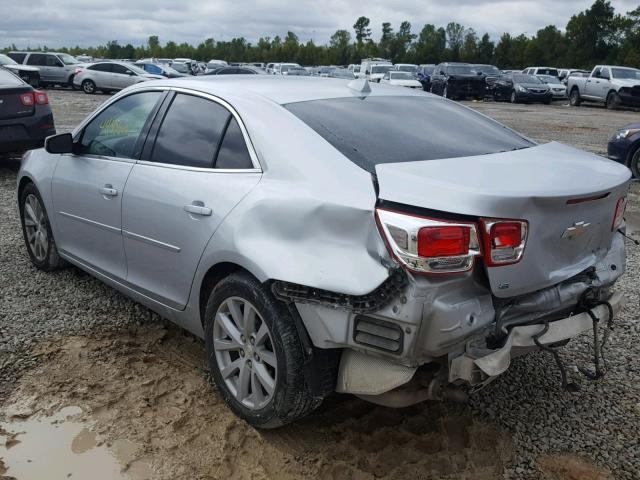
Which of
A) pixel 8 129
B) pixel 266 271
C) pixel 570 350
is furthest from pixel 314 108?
pixel 8 129

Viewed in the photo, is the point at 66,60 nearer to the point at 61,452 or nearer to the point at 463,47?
the point at 61,452

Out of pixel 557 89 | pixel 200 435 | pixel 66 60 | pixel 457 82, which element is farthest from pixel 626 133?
pixel 66 60

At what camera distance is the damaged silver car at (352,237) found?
246 centimetres

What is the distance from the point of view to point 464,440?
3.05 metres

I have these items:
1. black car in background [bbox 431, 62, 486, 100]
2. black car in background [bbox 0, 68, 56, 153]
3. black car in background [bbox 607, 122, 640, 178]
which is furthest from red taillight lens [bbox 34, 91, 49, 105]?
black car in background [bbox 431, 62, 486, 100]

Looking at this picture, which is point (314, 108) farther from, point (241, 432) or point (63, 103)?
point (63, 103)

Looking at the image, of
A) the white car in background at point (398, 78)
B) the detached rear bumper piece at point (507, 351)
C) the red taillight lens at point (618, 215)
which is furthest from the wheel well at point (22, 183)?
the white car in background at point (398, 78)

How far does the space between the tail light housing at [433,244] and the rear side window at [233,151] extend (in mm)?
969

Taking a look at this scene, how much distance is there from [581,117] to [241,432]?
21.5 meters

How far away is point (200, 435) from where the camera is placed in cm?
304

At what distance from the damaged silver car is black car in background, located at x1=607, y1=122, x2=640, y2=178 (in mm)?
6876

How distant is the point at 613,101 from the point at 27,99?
76.0ft

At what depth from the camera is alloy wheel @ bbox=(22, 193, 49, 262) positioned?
195 inches

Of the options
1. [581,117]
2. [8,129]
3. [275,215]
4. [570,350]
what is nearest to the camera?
[275,215]
